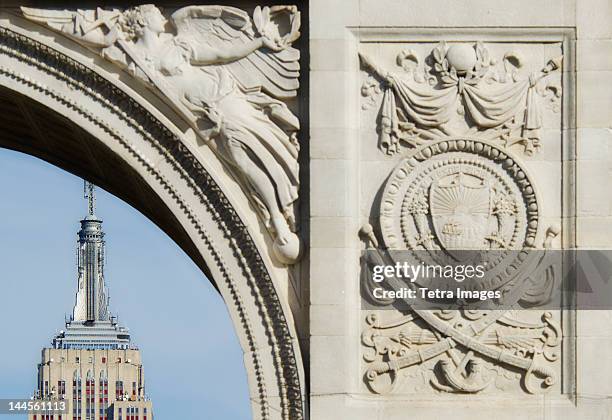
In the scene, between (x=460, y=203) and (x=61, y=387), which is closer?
(x=460, y=203)

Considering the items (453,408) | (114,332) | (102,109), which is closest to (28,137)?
(102,109)

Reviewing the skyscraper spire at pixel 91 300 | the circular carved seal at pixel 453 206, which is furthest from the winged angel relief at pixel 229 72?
the skyscraper spire at pixel 91 300

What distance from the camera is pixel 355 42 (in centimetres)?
1789

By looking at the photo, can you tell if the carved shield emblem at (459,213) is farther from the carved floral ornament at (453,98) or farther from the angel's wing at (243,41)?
the angel's wing at (243,41)

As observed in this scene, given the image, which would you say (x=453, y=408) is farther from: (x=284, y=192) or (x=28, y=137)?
(x=28, y=137)

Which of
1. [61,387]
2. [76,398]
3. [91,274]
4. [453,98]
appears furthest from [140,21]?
[91,274]

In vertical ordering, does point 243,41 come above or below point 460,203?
above

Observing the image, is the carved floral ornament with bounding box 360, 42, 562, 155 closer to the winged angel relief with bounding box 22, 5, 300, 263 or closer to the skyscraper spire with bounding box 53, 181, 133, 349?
the winged angel relief with bounding box 22, 5, 300, 263

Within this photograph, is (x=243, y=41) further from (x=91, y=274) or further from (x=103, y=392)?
(x=91, y=274)

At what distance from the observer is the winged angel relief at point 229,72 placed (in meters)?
17.8

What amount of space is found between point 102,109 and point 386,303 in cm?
283

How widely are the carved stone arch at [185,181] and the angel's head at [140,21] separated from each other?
0.37 meters

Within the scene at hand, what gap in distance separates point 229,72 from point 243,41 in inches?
11.0

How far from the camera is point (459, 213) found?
17797 mm
